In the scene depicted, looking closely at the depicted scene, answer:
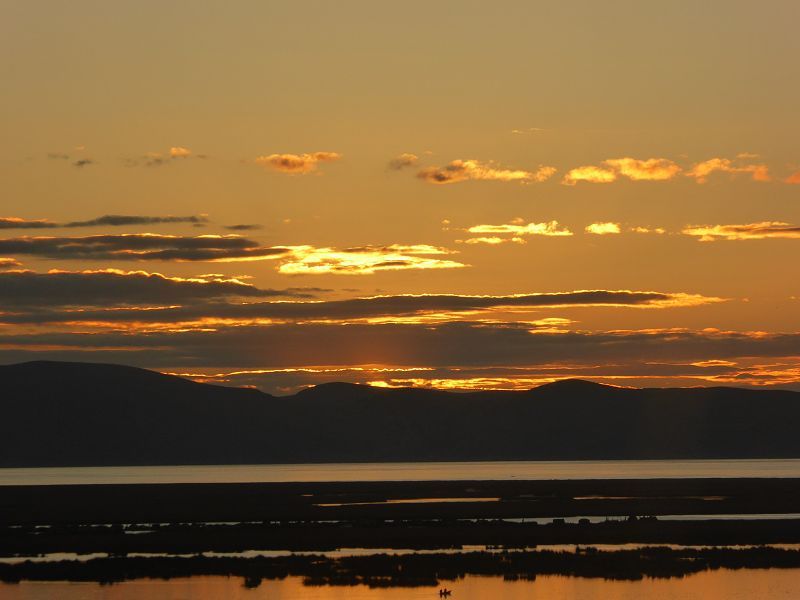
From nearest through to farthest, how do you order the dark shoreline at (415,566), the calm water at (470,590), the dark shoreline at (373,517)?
the calm water at (470,590) → the dark shoreline at (415,566) → the dark shoreline at (373,517)

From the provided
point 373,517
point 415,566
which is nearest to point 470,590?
point 415,566

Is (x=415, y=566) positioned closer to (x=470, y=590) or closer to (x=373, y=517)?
(x=470, y=590)

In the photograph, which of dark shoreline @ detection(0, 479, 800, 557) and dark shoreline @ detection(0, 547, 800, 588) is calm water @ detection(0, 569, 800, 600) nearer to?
dark shoreline @ detection(0, 547, 800, 588)

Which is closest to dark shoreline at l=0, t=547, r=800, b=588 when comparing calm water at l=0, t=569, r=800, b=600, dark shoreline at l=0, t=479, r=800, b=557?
calm water at l=0, t=569, r=800, b=600

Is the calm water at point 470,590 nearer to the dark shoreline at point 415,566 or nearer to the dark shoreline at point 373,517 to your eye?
the dark shoreline at point 415,566

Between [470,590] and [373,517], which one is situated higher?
[470,590]

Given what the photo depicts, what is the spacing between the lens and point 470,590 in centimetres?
5372

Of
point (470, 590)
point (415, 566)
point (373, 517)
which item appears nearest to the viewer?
point (470, 590)

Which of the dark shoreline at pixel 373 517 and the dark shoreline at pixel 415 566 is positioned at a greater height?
the dark shoreline at pixel 415 566

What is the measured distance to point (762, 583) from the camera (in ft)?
182

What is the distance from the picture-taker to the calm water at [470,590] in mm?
52156

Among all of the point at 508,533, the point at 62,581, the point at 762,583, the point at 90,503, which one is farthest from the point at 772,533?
the point at 90,503

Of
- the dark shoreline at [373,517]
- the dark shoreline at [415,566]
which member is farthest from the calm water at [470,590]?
the dark shoreline at [373,517]

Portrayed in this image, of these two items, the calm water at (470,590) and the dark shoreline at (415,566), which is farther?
the dark shoreline at (415,566)
